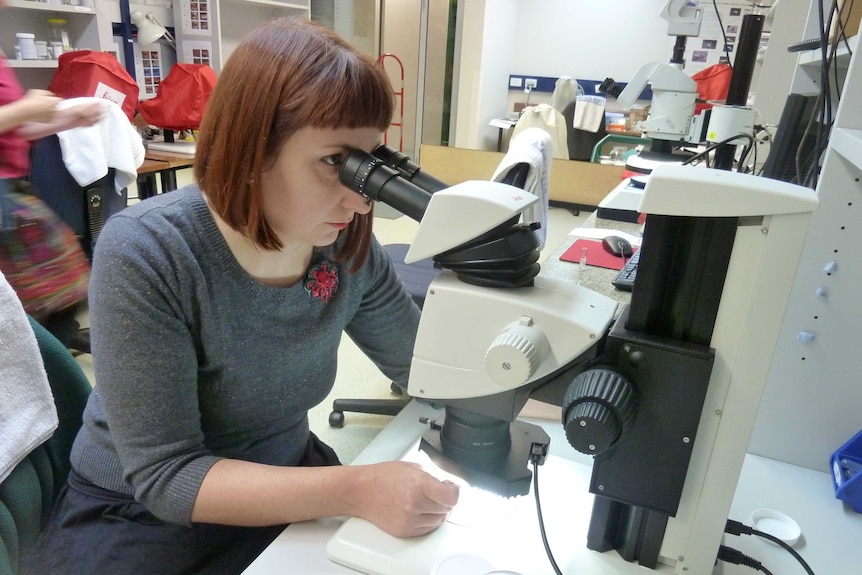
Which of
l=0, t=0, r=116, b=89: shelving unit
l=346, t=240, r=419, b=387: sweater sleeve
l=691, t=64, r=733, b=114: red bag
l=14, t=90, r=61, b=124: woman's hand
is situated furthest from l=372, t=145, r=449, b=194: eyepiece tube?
l=691, t=64, r=733, b=114: red bag

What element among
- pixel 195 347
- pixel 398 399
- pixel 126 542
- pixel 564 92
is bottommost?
pixel 398 399

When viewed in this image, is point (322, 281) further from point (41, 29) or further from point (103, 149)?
point (41, 29)

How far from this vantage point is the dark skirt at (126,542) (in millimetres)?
757

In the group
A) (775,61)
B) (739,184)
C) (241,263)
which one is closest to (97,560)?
(241,263)

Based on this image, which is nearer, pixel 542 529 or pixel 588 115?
pixel 542 529

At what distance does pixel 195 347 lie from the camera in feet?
2.55

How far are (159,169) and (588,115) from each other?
3490 millimetres

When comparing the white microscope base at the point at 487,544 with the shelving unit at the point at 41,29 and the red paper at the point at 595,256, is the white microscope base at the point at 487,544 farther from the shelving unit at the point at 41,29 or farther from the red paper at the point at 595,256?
the shelving unit at the point at 41,29

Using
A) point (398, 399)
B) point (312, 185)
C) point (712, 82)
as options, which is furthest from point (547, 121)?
point (312, 185)

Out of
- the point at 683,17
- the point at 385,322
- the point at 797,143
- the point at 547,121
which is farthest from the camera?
the point at 547,121

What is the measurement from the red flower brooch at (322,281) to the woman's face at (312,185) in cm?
10

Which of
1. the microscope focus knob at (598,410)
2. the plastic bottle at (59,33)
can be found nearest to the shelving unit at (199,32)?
the plastic bottle at (59,33)

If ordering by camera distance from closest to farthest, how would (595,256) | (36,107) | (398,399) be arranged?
1. (36,107)
2. (595,256)
3. (398,399)

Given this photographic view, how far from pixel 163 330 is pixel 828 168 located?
930 millimetres
